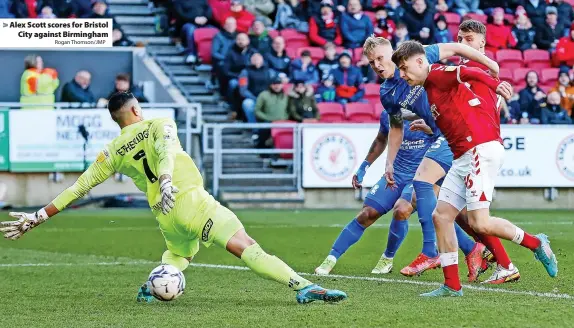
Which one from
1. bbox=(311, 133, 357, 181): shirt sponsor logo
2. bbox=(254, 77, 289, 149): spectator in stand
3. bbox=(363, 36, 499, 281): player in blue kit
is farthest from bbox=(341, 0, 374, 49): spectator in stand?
bbox=(363, 36, 499, 281): player in blue kit

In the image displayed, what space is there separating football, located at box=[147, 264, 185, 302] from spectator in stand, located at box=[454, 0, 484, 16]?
61.9 ft

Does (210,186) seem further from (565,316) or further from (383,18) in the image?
(565,316)

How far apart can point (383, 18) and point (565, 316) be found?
1799 cm


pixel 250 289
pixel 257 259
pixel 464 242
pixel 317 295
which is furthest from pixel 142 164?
pixel 464 242

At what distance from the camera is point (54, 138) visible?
68.6ft

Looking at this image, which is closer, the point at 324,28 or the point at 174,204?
the point at 174,204

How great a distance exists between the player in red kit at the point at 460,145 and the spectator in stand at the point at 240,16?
51.4ft

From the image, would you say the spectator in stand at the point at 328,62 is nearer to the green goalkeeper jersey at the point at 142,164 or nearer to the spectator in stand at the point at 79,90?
the spectator in stand at the point at 79,90

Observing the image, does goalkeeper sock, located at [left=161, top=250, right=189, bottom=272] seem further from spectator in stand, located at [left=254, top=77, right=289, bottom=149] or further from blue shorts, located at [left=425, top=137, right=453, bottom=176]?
spectator in stand, located at [left=254, top=77, right=289, bottom=149]

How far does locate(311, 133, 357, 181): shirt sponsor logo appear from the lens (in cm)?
2119

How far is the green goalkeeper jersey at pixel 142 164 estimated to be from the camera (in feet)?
28.8

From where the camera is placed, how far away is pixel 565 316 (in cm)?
761

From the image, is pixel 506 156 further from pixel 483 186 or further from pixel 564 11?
pixel 483 186

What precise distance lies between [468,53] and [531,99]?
15256 mm
